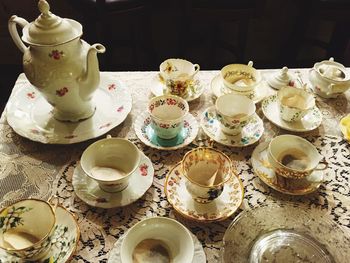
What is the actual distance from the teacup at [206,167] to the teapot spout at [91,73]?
329 mm

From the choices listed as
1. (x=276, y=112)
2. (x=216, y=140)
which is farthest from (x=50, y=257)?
(x=276, y=112)

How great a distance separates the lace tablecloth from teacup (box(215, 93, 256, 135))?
58mm

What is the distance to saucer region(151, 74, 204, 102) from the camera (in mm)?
1158

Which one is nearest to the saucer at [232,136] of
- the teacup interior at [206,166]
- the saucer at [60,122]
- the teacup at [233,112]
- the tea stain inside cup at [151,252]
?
the teacup at [233,112]

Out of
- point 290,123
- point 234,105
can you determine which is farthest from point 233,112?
point 290,123

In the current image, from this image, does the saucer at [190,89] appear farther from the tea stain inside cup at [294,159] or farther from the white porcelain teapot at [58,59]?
the tea stain inside cup at [294,159]

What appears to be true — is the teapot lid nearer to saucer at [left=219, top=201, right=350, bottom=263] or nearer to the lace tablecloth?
the lace tablecloth

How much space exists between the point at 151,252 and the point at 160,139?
1.12 ft

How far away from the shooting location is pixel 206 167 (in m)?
0.90

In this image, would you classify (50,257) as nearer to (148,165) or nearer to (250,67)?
(148,165)

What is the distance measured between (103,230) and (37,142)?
347mm

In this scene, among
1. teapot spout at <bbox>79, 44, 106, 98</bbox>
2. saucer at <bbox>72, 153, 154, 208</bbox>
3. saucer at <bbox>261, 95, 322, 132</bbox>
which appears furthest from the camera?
saucer at <bbox>261, 95, 322, 132</bbox>

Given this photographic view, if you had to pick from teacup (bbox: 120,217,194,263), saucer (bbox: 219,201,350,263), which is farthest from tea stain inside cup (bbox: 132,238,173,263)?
saucer (bbox: 219,201,350,263)

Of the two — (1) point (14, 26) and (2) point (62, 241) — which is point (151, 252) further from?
Result: (1) point (14, 26)
